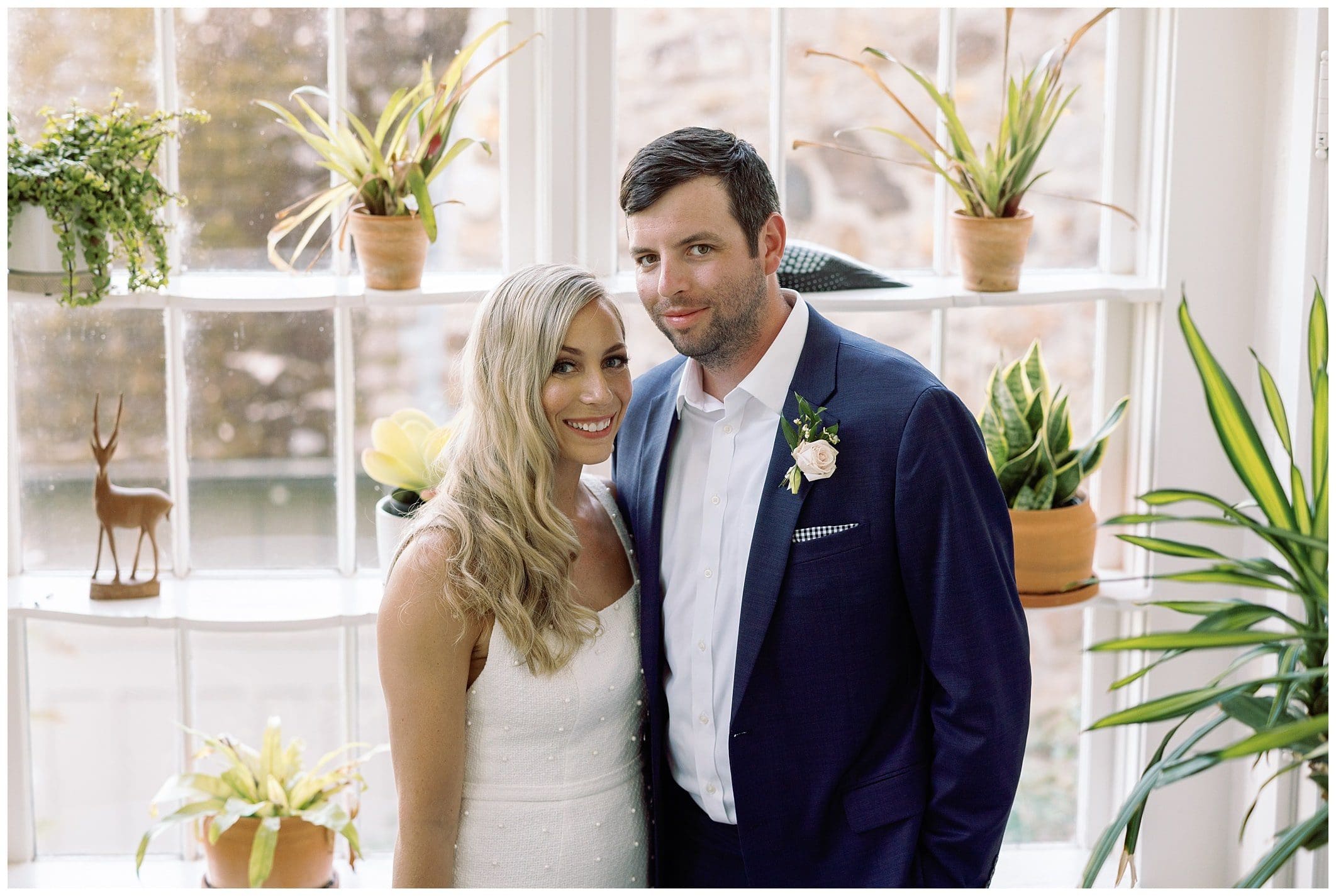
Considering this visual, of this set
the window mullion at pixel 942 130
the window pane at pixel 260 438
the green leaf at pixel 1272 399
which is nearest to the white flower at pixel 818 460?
the green leaf at pixel 1272 399

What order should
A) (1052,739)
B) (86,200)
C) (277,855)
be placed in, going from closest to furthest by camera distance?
(86,200) < (277,855) < (1052,739)

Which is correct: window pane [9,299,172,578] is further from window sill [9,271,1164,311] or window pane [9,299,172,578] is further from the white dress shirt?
the white dress shirt

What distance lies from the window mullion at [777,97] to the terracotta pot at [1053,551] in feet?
2.51

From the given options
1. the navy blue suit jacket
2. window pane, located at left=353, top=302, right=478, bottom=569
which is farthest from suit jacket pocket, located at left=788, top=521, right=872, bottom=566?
window pane, located at left=353, top=302, right=478, bottom=569

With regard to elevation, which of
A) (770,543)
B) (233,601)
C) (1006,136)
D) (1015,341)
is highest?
(1006,136)

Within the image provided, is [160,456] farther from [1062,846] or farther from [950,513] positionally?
[1062,846]

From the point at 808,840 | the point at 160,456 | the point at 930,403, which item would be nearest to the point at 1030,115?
the point at 930,403

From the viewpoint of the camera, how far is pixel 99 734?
2.57 meters

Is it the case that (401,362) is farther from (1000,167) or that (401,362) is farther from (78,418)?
(1000,167)

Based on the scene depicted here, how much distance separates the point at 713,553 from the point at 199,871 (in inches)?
57.6

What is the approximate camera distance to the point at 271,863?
222 centimetres

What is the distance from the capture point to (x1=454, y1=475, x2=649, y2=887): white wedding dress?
67.7 inches

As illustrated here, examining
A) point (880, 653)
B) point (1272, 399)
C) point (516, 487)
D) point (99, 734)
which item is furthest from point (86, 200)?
point (1272, 399)

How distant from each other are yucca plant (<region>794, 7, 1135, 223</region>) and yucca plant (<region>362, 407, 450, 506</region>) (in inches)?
34.0
